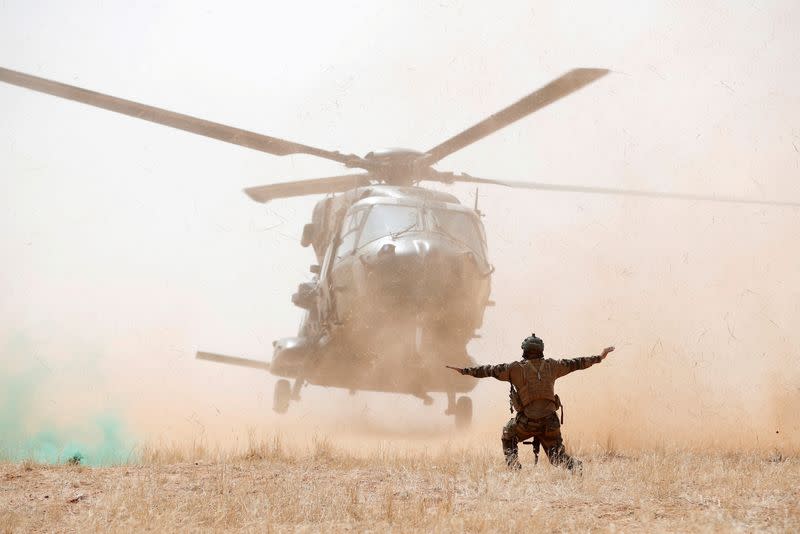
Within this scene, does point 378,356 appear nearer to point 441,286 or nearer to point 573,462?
point 441,286

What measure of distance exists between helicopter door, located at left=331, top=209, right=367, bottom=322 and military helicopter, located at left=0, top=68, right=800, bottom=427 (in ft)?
0.05

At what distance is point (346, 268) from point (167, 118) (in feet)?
9.24

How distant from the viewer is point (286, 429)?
13617mm

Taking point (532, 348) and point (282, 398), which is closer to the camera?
point (532, 348)

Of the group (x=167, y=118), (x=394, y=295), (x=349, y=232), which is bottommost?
(x=394, y=295)

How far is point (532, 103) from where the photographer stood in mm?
9039

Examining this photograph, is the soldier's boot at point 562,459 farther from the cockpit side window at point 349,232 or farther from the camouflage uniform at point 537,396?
the cockpit side window at point 349,232

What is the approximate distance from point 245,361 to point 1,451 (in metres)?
5.44

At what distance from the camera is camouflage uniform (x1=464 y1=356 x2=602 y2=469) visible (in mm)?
7074

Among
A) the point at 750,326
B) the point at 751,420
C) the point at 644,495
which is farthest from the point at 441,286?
the point at 750,326

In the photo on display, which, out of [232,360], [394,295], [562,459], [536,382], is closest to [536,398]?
[536,382]

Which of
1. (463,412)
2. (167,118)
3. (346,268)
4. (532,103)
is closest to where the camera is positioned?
(532,103)

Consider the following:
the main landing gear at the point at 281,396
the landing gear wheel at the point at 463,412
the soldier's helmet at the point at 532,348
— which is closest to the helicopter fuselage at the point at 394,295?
the landing gear wheel at the point at 463,412

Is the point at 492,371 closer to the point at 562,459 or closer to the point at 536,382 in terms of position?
the point at 536,382
